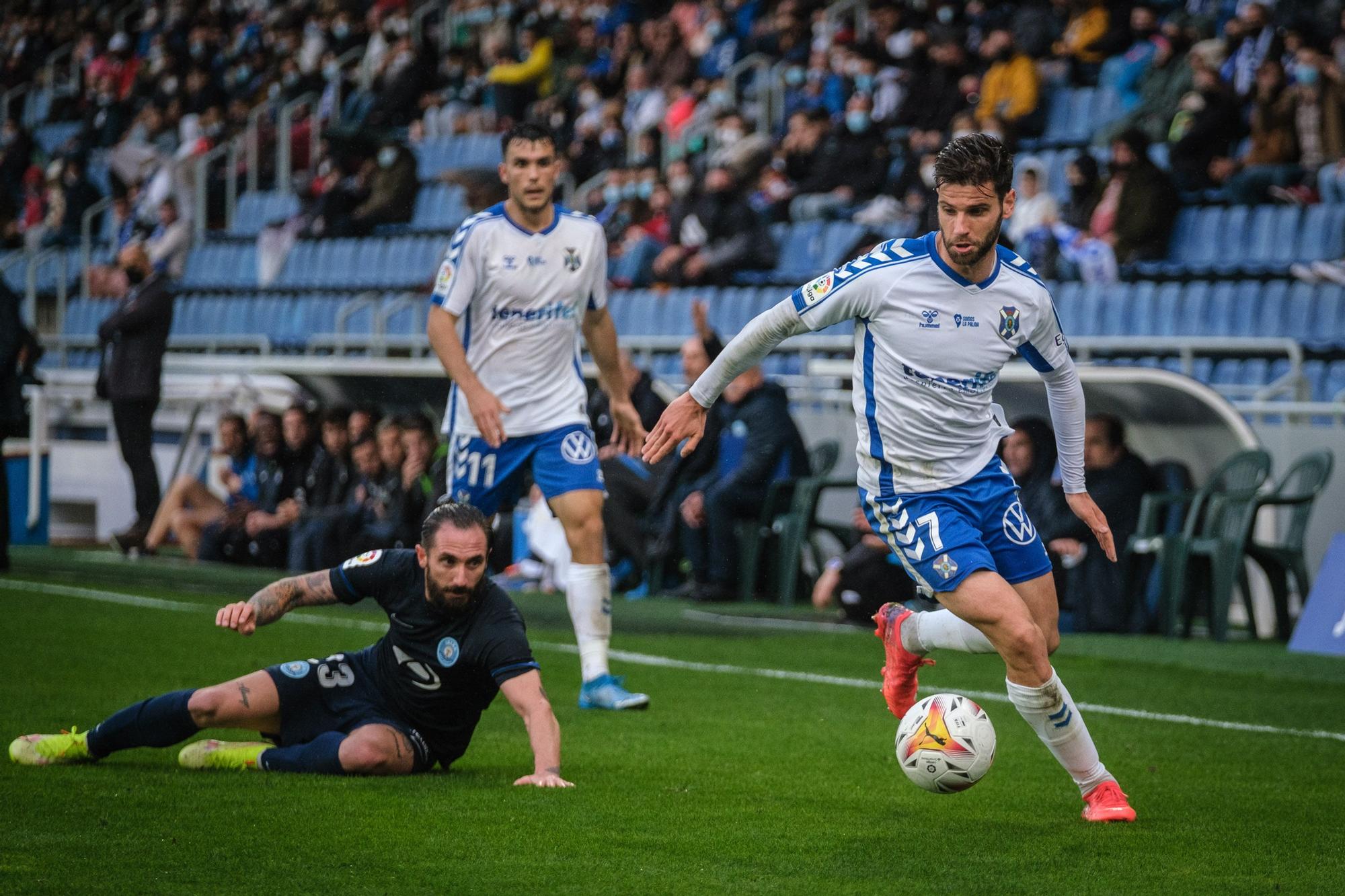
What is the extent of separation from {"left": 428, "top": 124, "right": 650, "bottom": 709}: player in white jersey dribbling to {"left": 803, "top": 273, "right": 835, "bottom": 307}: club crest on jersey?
2455mm

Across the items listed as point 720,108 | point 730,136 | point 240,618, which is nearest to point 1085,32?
point 730,136

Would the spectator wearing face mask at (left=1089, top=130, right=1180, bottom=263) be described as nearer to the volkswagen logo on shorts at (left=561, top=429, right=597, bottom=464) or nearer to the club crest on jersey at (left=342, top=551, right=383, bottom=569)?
the volkswagen logo on shorts at (left=561, top=429, right=597, bottom=464)

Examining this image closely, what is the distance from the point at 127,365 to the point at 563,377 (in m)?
7.98

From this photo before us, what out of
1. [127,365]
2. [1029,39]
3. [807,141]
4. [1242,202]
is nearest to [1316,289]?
[1242,202]

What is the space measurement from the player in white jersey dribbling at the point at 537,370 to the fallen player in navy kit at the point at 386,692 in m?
1.78

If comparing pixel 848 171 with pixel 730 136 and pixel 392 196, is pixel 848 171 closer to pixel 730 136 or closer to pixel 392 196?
pixel 730 136

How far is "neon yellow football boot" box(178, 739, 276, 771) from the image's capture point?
598cm

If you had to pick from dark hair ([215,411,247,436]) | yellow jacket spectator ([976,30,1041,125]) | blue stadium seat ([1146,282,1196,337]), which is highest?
yellow jacket spectator ([976,30,1041,125])

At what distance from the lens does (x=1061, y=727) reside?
5.32m

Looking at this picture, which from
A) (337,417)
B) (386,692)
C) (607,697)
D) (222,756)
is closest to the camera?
(386,692)

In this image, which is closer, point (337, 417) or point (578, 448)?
point (578, 448)

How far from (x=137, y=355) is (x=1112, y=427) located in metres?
7.83

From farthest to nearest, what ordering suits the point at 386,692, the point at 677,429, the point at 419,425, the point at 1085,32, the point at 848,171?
the point at 848,171, the point at 1085,32, the point at 419,425, the point at 386,692, the point at 677,429

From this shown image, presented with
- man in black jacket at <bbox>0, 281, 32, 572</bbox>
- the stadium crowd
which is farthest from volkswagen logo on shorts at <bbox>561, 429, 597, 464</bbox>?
the stadium crowd
